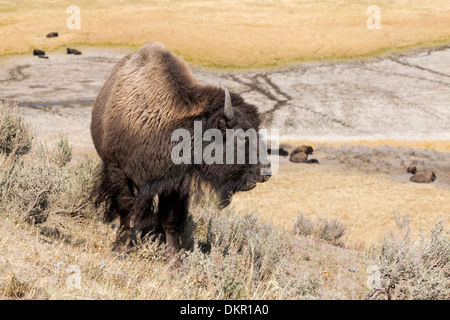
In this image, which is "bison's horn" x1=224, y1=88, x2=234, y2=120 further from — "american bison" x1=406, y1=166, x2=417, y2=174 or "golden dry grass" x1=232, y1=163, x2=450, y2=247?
"american bison" x1=406, y1=166, x2=417, y2=174

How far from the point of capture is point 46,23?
3662cm

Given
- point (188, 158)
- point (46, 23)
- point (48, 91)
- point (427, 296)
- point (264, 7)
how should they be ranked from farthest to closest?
point (264, 7) < point (46, 23) < point (48, 91) < point (188, 158) < point (427, 296)

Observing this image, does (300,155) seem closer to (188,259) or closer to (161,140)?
(161,140)

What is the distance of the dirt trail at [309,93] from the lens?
1988cm

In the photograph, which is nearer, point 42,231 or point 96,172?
point 42,231

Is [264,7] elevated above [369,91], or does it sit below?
above

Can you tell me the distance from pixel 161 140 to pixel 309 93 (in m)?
20.8

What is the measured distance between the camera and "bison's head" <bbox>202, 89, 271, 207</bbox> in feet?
15.4

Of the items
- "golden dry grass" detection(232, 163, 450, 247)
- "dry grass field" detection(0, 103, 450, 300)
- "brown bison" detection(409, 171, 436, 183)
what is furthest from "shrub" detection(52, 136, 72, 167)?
"brown bison" detection(409, 171, 436, 183)

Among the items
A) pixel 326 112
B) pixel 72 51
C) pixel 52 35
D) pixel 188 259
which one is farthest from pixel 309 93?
pixel 188 259

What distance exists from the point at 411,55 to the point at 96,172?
28522mm

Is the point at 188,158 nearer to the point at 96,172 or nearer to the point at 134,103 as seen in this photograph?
the point at 134,103

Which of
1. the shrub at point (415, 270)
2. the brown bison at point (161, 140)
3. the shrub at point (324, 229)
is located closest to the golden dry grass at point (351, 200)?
the shrub at point (324, 229)
